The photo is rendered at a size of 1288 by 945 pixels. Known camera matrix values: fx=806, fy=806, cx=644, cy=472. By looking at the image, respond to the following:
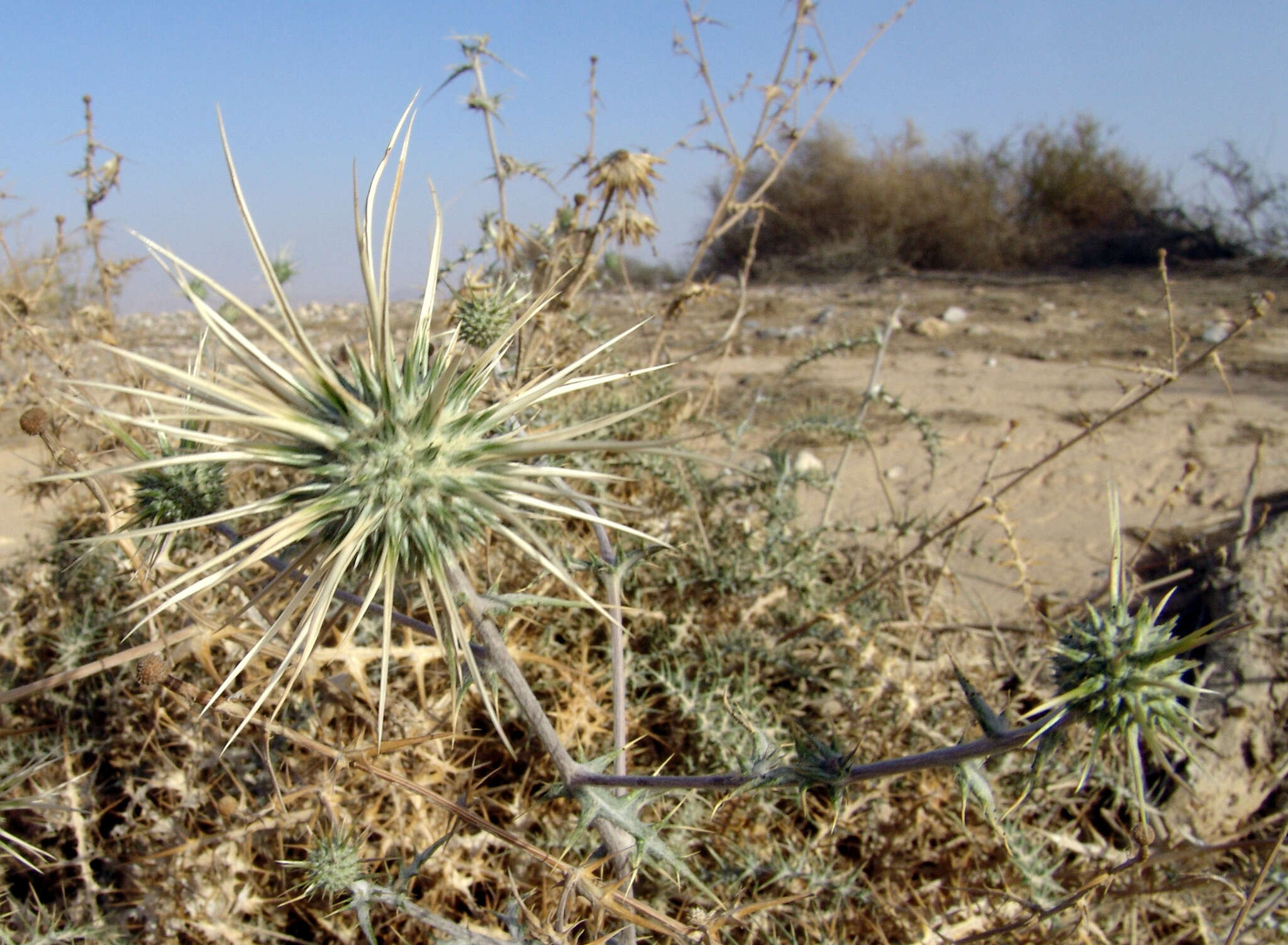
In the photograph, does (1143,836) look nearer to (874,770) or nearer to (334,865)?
(874,770)

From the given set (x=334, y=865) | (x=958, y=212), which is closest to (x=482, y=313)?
(x=334, y=865)

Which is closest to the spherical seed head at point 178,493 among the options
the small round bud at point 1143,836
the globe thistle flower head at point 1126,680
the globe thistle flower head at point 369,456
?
the globe thistle flower head at point 369,456

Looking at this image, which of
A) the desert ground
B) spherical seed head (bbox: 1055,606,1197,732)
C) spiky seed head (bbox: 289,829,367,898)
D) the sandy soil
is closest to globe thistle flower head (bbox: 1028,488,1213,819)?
spherical seed head (bbox: 1055,606,1197,732)

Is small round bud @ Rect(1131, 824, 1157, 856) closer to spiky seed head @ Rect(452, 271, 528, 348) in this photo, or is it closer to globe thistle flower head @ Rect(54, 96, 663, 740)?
globe thistle flower head @ Rect(54, 96, 663, 740)

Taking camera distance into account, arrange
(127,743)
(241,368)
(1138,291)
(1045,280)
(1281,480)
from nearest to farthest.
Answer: (241,368), (127,743), (1281,480), (1138,291), (1045,280)

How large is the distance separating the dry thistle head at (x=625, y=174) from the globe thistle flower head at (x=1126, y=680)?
2.06 metres

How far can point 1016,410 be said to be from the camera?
19.3ft

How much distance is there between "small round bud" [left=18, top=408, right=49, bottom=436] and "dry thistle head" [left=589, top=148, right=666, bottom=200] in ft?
6.17

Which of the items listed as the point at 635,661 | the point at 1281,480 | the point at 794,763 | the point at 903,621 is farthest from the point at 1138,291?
the point at 794,763

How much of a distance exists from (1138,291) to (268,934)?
12364 mm

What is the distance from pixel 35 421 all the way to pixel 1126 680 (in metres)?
1.82

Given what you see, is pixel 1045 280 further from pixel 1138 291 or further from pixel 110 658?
pixel 110 658

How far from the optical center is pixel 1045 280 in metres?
13.0

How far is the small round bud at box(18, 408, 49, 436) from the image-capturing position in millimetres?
1401
